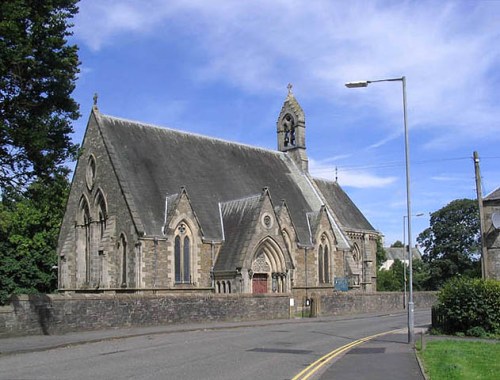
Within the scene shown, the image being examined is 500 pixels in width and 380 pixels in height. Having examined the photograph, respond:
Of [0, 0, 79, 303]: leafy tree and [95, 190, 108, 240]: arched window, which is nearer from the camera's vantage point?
[0, 0, 79, 303]: leafy tree

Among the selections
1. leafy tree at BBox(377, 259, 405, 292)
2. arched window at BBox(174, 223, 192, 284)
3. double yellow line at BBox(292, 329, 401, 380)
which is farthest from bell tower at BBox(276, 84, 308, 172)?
leafy tree at BBox(377, 259, 405, 292)

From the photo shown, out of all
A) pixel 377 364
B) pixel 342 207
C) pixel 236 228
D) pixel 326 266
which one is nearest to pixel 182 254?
pixel 236 228

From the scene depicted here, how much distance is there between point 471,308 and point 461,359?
761 cm

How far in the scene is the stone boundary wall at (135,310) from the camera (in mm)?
21547

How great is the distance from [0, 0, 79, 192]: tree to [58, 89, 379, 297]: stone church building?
1268cm

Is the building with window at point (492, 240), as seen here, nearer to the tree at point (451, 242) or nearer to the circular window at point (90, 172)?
the circular window at point (90, 172)

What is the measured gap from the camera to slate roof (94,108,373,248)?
33688mm

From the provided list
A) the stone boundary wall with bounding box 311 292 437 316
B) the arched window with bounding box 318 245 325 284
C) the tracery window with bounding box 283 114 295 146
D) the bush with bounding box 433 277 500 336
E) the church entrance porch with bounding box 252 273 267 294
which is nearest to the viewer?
the bush with bounding box 433 277 500 336

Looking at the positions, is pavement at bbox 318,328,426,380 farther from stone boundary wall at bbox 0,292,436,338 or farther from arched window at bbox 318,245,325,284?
arched window at bbox 318,245,325,284

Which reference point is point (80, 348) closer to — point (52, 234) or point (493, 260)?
point (493, 260)

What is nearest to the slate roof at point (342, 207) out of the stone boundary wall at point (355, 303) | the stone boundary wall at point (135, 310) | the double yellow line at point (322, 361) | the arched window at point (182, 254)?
the stone boundary wall at point (355, 303)

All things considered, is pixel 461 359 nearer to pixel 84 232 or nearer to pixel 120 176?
pixel 120 176

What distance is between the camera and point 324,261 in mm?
41219

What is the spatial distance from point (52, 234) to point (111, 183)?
47.1 feet
